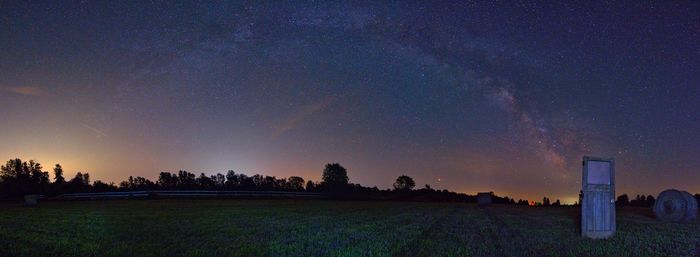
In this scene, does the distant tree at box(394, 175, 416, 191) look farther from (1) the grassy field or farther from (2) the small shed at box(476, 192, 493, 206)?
(1) the grassy field

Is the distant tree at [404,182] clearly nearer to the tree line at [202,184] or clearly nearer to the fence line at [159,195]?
the tree line at [202,184]

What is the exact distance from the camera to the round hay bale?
62.5ft

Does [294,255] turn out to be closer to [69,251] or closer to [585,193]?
[69,251]

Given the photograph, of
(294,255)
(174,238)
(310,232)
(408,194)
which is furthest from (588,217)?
(408,194)

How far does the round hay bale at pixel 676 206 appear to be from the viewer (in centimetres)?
1905

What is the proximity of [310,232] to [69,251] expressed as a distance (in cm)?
504

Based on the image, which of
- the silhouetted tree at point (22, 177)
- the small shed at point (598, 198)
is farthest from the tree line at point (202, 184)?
the small shed at point (598, 198)

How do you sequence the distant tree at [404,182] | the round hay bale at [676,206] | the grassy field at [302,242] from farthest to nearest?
the distant tree at [404,182], the round hay bale at [676,206], the grassy field at [302,242]

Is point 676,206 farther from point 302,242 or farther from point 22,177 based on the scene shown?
point 22,177

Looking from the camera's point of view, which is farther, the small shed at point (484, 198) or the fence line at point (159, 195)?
the small shed at point (484, 198)

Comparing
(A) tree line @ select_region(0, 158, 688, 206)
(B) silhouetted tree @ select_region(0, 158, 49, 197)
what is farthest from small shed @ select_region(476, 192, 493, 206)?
(B) silhouetted tree @ select_region(0, 158, 49, 197)

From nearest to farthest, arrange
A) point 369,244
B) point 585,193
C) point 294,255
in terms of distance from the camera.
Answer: point 294,255, point 369,244, point 585,193

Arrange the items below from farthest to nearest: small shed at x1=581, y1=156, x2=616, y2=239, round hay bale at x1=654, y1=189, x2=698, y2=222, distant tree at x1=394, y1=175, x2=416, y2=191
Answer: distant tree at x1=394, y1=175, x2=416, y2=191, round hay bale at x1=654, y1=189, x2=698, y2=222, small shed at x1=581, y1=156, x2=616, y2=239

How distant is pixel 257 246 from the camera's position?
8164mm
